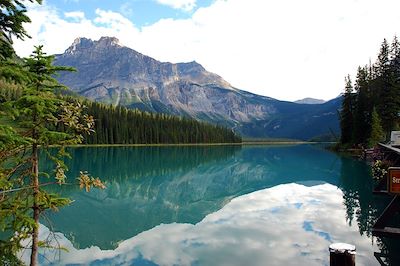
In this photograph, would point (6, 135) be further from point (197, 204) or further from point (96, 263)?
point (197, 204)

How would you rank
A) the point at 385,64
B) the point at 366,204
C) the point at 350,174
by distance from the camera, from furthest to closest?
the point at 385,64 < the point at 350,174 < the point at 366,204

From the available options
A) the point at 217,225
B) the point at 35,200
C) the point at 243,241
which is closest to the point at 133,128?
the point at 217,225

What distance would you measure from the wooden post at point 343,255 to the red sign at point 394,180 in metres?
9.04

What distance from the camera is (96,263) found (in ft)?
53.7

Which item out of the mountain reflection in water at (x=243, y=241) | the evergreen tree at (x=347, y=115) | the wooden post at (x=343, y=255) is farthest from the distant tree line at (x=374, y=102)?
the wooden post at (x=343, y=255)

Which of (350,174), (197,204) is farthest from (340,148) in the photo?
(197,204)

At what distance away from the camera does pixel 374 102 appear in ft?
280

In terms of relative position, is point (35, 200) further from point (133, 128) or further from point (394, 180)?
point (133, 128)

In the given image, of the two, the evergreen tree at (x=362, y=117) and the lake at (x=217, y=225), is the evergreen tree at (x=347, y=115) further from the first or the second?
the lake at (x=217, y=225)

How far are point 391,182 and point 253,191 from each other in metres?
26.8

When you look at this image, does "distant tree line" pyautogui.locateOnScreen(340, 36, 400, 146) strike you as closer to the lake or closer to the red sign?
the lake

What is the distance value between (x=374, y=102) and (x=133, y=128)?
364 feet

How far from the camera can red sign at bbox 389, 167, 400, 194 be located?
46.0ft

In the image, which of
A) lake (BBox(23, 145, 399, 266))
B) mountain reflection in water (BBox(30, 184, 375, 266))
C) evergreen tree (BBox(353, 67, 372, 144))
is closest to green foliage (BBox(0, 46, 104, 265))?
lake (BBox(23, 145, 399, 266))
